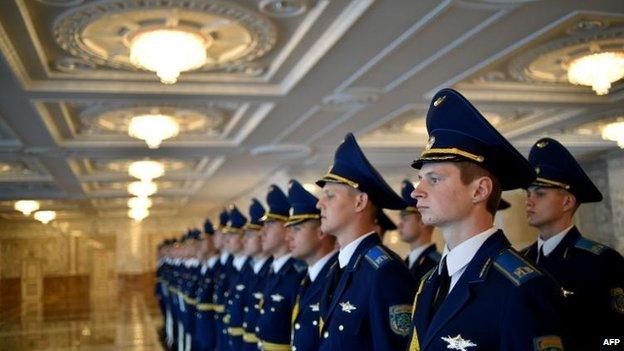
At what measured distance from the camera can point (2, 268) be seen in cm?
2278

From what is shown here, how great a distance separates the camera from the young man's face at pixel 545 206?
10.2 ft

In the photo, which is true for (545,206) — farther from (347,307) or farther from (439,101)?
(439,101)

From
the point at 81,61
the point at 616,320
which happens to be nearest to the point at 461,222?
the point at 616,320

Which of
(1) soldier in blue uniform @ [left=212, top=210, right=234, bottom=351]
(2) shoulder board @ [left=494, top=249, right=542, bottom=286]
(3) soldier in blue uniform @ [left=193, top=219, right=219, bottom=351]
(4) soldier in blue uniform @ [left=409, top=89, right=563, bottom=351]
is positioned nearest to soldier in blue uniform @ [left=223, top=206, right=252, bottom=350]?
(1) soldier in blue uniform @ [left=212, top=210, right=234, bottom=351]

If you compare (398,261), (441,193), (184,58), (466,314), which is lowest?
(466,314)

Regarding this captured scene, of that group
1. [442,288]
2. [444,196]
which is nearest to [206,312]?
[442,288]

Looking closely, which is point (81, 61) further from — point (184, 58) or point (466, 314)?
point (466, 314)

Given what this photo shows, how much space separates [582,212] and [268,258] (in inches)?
101

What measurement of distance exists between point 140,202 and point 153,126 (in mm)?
12177

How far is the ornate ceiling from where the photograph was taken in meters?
4.80

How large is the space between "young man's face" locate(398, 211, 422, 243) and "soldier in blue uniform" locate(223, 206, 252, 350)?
1587mm

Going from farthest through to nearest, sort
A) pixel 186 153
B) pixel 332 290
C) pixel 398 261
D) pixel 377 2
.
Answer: pixel 186 153
pixel 377 2
pixel 332 290
pixel 398 261

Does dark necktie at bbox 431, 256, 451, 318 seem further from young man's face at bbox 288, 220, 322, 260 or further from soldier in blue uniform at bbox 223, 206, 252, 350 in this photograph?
soldier in blue uniform at bbox 223, 206, 252, 350

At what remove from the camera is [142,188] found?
15.6 metres
